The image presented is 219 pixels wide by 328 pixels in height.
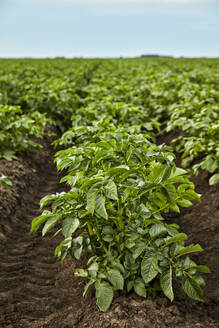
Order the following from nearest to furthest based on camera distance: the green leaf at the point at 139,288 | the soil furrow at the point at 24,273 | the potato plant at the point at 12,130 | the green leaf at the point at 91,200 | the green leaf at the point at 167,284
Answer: the green leaf at the point at 91,200 → the green leaf at the point at 167,284 → the green leaf at the point at 139,288 → the soil furrow at the point at 24,273 → the potato plant at the point at 12,130

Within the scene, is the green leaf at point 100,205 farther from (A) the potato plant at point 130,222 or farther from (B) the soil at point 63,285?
(B) the soil at point 63,285

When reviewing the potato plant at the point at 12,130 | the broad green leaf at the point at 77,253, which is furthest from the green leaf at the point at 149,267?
the potato plant at the point at 12,130

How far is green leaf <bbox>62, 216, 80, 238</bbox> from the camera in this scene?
6.46 feet

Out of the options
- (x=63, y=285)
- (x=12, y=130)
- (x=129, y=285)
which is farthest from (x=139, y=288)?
(x=12, y=130)

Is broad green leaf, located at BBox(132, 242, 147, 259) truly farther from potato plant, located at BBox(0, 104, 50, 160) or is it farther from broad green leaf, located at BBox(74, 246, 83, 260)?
potato plant, located at BBox(0, 104, 50, 160)

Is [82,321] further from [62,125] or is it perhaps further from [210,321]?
[62,125]

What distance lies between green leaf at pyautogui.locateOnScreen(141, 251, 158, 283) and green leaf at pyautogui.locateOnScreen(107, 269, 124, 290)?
5.9 inches

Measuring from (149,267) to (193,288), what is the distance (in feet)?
1.00

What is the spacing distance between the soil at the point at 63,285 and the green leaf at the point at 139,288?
62 mm

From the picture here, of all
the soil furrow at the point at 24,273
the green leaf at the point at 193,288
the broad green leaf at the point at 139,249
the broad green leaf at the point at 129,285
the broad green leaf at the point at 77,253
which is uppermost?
the broad green leaf at the point at 139,249

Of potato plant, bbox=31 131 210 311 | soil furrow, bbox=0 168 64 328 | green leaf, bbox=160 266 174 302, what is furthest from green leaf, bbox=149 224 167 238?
soil furrow, bbox=0 168 64 328

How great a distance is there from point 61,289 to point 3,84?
7.39 metres

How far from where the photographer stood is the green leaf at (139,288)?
201 centimetres

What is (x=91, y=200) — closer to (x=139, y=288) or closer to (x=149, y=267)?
(x=149, y=267)
